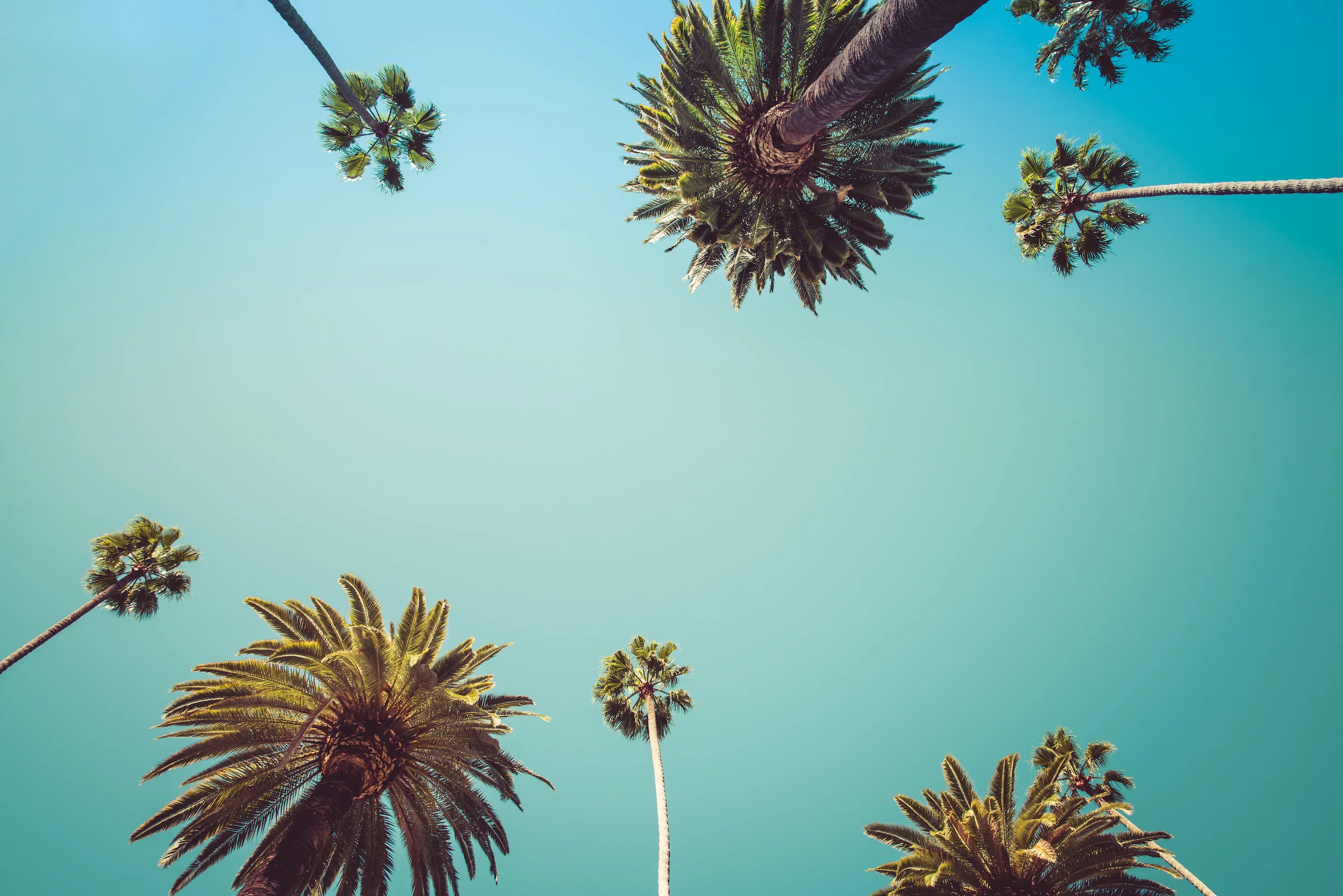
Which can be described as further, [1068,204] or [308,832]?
[1068,204]

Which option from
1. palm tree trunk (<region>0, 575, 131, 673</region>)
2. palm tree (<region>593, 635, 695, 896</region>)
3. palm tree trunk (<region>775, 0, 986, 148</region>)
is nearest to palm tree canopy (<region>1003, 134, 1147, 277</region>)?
palm tree trunk (<region>775, 0, 986, 148</region>)

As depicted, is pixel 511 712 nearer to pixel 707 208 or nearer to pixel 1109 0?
pixel 707 208

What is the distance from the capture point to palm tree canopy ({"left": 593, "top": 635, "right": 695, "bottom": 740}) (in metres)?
19.4

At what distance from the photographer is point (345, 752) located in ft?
29.5

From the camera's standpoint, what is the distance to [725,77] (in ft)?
34.3

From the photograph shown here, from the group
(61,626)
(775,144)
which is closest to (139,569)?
(61,626)

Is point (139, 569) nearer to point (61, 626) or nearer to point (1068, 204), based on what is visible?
point (61, 626)

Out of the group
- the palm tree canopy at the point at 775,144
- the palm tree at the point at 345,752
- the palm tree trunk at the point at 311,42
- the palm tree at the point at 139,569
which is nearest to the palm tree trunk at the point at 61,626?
the palm tree at the point at 139,569

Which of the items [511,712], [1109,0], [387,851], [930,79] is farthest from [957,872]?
[1109,0]

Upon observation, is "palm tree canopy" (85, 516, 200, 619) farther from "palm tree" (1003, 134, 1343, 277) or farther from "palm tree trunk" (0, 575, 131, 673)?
"palm tree" (1003, 134, 1343, 277)

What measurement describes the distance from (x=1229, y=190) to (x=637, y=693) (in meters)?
20.8

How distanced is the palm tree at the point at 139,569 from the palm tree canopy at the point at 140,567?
16 millimetres

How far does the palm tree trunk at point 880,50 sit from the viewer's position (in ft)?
15.4

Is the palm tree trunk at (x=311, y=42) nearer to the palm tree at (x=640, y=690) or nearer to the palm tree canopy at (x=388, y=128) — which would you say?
the palm tree canopy at (x=388, y=128)
